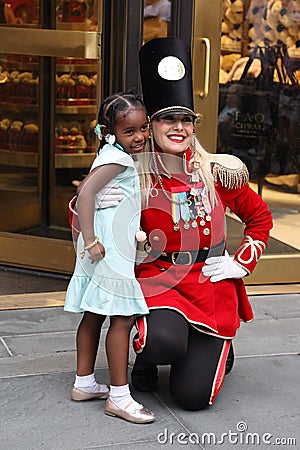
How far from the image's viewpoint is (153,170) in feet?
10.9

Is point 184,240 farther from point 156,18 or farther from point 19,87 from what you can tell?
point 19,87

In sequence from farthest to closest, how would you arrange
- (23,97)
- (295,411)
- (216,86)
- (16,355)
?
(23,97) → (216,86) → (16,355) → (295,411)

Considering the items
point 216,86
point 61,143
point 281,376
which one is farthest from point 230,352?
point 61,143

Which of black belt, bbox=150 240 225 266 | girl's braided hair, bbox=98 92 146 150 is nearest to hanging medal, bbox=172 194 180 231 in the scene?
black belt, bbox=150 240 225 266

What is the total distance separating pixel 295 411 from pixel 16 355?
48.4 inches

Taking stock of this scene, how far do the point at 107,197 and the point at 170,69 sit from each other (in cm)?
54

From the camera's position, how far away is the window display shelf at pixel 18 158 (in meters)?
5.52

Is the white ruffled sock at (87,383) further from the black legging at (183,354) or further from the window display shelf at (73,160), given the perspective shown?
the window display shelf at (73,160)

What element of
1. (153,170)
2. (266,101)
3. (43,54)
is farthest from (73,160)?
(153,170)

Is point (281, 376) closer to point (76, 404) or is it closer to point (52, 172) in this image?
point (76, 404)

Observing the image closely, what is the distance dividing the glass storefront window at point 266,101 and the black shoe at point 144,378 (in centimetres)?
165

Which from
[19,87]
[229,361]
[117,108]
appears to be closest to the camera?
[117,108]

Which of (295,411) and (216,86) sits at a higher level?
(216,86)

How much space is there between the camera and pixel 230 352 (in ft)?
11.8
